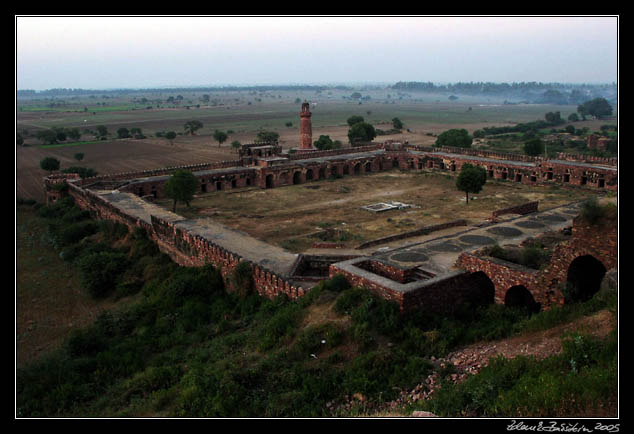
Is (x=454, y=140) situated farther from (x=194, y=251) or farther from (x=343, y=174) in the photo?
(x=194, y=251)

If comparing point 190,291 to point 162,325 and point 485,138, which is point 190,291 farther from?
point 485,138

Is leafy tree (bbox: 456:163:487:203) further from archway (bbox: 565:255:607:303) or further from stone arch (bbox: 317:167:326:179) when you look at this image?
archway (bbox: 565:255:607:303)

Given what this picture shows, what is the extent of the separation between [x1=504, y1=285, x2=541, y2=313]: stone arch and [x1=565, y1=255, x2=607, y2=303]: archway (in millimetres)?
1348

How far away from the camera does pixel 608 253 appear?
40.0ft

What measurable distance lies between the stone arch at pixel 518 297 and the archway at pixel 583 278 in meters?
1.35

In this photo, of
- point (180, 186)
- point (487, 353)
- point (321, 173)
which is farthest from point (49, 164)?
point (487, 353)

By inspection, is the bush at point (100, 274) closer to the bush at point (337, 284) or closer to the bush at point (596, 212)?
the bush at point (337, 284)

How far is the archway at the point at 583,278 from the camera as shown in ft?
43.2

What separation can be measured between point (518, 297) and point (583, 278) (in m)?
1.97

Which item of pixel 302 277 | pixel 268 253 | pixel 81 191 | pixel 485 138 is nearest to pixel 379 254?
pixel 302 277

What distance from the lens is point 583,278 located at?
13.7m

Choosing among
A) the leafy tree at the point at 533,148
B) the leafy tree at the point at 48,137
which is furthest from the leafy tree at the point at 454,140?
the leafy tree at the point at 48,137

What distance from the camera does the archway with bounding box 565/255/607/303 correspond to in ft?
43.2

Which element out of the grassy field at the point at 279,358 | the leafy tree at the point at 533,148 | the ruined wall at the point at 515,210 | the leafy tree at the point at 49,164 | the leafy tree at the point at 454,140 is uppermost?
the leafy tree at the point at 454,140
